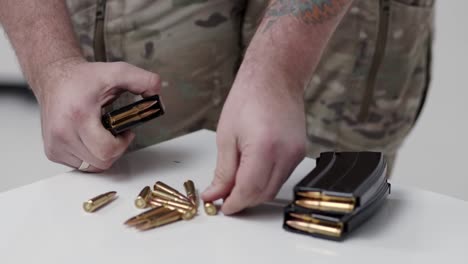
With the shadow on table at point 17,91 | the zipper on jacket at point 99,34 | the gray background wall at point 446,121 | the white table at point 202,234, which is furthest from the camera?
the shadow on table at point 17,91

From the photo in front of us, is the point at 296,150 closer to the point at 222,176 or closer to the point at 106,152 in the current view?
the point at 222,176

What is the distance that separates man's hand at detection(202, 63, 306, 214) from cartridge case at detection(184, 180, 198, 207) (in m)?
0.03

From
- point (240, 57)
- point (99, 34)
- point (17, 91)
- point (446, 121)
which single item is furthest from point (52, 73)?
point (17, 91)

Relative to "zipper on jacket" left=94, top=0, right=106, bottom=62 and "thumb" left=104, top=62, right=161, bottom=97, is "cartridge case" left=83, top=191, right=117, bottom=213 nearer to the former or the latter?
"thumb" left=104, top=62, right=161, bottom=97

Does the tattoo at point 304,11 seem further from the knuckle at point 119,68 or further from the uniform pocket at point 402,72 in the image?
the uniform pocket at point 402,72

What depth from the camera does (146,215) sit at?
0.81 metres

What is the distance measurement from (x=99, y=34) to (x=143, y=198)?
1.83 ft

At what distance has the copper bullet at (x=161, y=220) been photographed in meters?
0.79

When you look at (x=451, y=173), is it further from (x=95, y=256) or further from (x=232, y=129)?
(x=95, y=256)

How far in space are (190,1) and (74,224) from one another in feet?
2.10

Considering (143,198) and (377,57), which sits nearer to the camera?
(143,198)

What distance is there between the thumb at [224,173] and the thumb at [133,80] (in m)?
0.18

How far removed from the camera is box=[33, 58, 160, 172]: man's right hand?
0.93 m

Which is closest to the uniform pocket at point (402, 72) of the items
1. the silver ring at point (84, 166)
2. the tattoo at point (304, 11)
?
the tattoo at point (304, 11)
